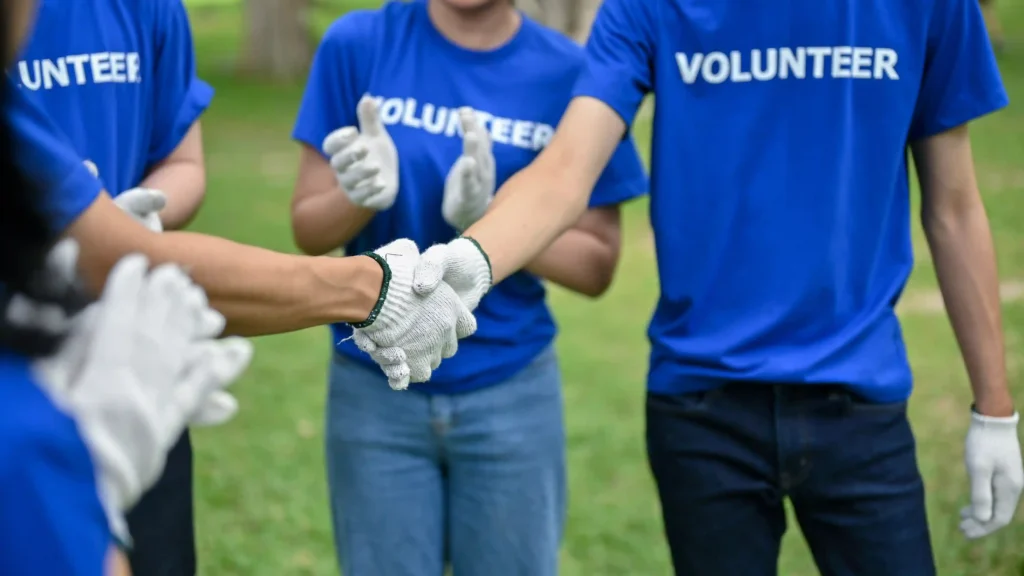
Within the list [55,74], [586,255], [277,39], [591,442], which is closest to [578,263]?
[586,255]

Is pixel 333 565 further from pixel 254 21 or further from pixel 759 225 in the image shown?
pixel 254 21

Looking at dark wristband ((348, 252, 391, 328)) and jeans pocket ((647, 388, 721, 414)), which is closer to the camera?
dark wristband ((348, 252, 391, 328))

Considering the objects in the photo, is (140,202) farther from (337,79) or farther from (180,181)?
(337,79)

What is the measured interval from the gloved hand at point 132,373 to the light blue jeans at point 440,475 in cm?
116

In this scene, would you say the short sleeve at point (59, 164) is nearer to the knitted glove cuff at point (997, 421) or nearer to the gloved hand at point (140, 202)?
the gloved hand at point (140, 202)

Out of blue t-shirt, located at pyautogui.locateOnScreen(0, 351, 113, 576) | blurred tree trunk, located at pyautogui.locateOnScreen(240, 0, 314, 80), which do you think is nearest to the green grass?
blue t-shirt, located at pyautogui.locateOnScreen(0, 351, 113, 576)

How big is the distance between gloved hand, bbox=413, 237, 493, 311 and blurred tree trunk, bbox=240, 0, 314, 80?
48.2ft

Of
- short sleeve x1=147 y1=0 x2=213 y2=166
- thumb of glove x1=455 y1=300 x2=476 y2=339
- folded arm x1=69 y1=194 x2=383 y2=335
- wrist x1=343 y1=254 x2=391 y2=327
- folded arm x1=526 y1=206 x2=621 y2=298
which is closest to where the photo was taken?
folded arm x1=69 y1=194 x2=383 y2=335

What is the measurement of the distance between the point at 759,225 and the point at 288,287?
81 cm

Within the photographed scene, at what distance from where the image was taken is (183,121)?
2469mm

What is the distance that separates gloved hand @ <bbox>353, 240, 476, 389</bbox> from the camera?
192cm

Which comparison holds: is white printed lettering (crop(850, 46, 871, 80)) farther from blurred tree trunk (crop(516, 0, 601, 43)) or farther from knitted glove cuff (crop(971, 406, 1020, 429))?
blurred tree trunk (crop(516, 0, 601, 43))

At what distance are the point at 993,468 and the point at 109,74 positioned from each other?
1779 millimetres

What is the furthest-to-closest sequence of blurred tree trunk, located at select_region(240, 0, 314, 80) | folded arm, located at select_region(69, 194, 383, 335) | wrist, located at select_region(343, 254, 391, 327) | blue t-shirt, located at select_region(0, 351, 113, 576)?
blurred tree trunk, located at select_region(240, 0, 314, 80) < wrist, located at select_region(343, 254, 391, 327) < folded arm, located at select_region(69, 194, 383, 335) < blue t-shirt, located at select_region(0, 351, 113, 576)
